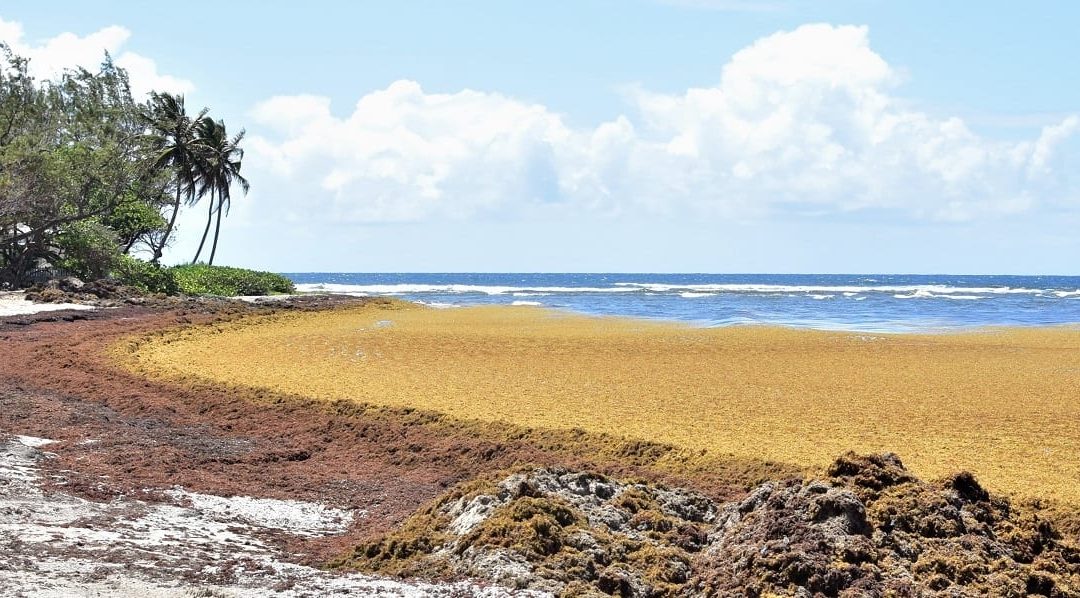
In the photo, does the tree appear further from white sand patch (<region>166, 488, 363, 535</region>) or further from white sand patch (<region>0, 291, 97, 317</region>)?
white sand patch (<region>166, 488, 363, 535</region>)

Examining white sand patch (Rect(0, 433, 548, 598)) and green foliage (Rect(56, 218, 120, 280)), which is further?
green foliage (Rect(56, 218, 120, 280))

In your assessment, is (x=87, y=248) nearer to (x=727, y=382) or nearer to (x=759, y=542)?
(x=727, y=382)

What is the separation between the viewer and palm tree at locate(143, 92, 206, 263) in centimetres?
4597

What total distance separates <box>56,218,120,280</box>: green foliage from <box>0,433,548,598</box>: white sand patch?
99.4ft

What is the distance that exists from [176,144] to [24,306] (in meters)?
22.2

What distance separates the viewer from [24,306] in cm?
2791

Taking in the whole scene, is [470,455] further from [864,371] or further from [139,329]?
[139,329]

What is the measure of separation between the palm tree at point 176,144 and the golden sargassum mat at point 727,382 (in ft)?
70.4

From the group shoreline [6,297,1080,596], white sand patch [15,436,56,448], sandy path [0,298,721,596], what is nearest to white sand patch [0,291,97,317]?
shoreline [6,297,1080,596]

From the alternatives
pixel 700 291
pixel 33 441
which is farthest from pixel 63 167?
pixel 700 291

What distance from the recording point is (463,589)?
19.7 feet

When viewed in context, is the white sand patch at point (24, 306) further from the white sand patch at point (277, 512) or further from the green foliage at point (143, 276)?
the white sand patch at point (277, 512)

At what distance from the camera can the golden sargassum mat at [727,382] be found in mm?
10609

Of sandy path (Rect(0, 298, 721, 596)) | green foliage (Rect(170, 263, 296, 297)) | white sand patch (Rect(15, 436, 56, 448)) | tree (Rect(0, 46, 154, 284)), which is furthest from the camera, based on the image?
green foliage (Rect(170, 263, 296, 297))
